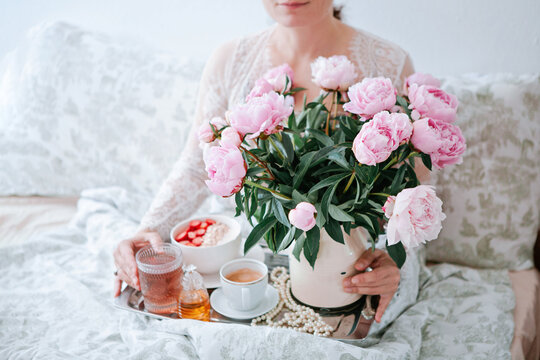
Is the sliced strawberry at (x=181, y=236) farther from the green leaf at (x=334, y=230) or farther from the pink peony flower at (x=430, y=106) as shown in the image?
the pink peony flower at (x=430, y=106)

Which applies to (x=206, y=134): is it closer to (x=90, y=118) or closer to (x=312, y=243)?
(x=312, y=243)

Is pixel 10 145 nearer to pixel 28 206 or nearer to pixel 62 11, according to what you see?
pixel 28 206

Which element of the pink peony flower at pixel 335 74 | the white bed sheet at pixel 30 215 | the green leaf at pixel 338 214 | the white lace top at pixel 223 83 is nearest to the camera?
A: the green leaf at pixel 338 214

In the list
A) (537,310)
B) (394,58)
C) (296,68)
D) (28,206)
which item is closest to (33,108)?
(28,206)

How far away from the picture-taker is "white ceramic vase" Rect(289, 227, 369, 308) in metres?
0.89

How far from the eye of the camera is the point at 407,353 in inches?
36.8

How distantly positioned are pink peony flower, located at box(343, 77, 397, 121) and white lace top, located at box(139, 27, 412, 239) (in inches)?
21.1

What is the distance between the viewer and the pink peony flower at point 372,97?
0.72m

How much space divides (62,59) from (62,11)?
2.10 ft

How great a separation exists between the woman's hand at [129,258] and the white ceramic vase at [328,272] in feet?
1.12

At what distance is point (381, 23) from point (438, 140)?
1137 millimetres

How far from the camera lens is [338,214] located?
75cm

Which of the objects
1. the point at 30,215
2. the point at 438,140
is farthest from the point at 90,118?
the point at 438,140

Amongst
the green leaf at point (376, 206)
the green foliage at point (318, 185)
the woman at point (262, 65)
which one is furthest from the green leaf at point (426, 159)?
the woman at point (262, 65)
